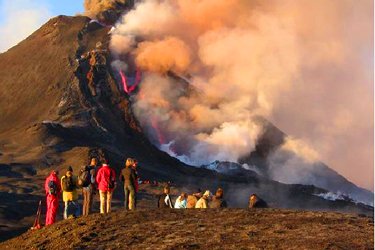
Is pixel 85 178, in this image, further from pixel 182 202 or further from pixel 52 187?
pixel 182 202

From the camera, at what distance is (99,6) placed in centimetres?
12644

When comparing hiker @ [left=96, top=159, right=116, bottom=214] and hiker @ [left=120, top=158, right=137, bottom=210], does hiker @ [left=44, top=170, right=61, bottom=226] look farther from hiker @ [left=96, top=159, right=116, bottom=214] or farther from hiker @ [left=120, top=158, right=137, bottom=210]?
hiker @ [left=120, top=158, right=137, bottom=210]

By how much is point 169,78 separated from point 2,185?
51.9 meters

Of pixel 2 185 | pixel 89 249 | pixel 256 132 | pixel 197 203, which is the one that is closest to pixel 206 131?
pixel 256 132

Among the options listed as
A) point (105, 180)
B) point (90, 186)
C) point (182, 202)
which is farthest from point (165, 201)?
point (90, 186)

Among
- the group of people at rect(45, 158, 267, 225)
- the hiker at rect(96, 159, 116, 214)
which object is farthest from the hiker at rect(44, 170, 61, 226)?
the hiker at rect(96, 159, 116, 214)

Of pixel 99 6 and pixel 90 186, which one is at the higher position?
pixel 99 6

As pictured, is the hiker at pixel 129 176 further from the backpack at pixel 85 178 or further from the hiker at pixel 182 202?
the hiker at pixel 182 202

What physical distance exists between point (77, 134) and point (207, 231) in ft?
198

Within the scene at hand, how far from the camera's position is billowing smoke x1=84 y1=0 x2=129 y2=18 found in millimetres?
123312

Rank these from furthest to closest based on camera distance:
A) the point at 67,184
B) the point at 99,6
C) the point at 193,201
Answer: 1. the point at 99,6
2. the point at 193,201
3. the point at 67,184

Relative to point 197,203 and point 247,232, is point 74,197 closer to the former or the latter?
point 197,203

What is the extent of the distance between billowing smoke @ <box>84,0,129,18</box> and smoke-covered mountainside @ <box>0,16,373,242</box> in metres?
9.17

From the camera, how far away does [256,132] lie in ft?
346
